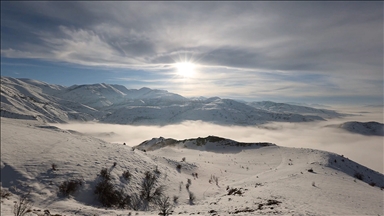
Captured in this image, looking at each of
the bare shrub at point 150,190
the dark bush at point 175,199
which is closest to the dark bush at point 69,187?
the bare shrub at point 150,190

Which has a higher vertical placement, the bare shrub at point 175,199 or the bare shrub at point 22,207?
the bare shrub at point 22,207

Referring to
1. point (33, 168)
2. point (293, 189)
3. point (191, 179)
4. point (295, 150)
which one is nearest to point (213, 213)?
point (293, 189)

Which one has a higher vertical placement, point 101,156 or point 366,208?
point 101,156

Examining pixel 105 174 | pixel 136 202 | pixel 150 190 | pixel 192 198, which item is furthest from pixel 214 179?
pixel 105 174

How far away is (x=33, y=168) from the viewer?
74.7 feet

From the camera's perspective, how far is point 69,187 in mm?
22062

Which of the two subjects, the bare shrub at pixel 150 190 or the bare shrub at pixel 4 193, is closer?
the bare shrub at pixel 4 193

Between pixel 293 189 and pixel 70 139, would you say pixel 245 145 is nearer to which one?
pixel 293 189

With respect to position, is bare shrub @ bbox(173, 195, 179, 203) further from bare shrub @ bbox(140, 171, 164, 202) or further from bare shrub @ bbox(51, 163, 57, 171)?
bare shrub @ bbox(51, 163, 57, 171)

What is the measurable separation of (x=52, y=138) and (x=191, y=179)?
23.1 meters

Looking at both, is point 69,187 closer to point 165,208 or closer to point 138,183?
point 138,183

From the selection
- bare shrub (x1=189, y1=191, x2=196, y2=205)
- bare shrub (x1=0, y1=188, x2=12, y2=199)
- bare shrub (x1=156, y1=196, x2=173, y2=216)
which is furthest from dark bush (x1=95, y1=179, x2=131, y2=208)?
bare shrub (x1=189, y1=191, x2=196, y2=205)

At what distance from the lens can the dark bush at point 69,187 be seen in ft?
70.7

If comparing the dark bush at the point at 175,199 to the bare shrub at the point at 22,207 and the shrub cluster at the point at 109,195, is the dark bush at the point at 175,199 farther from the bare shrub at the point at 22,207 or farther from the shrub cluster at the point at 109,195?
the bare shrub at the point at 22,207
